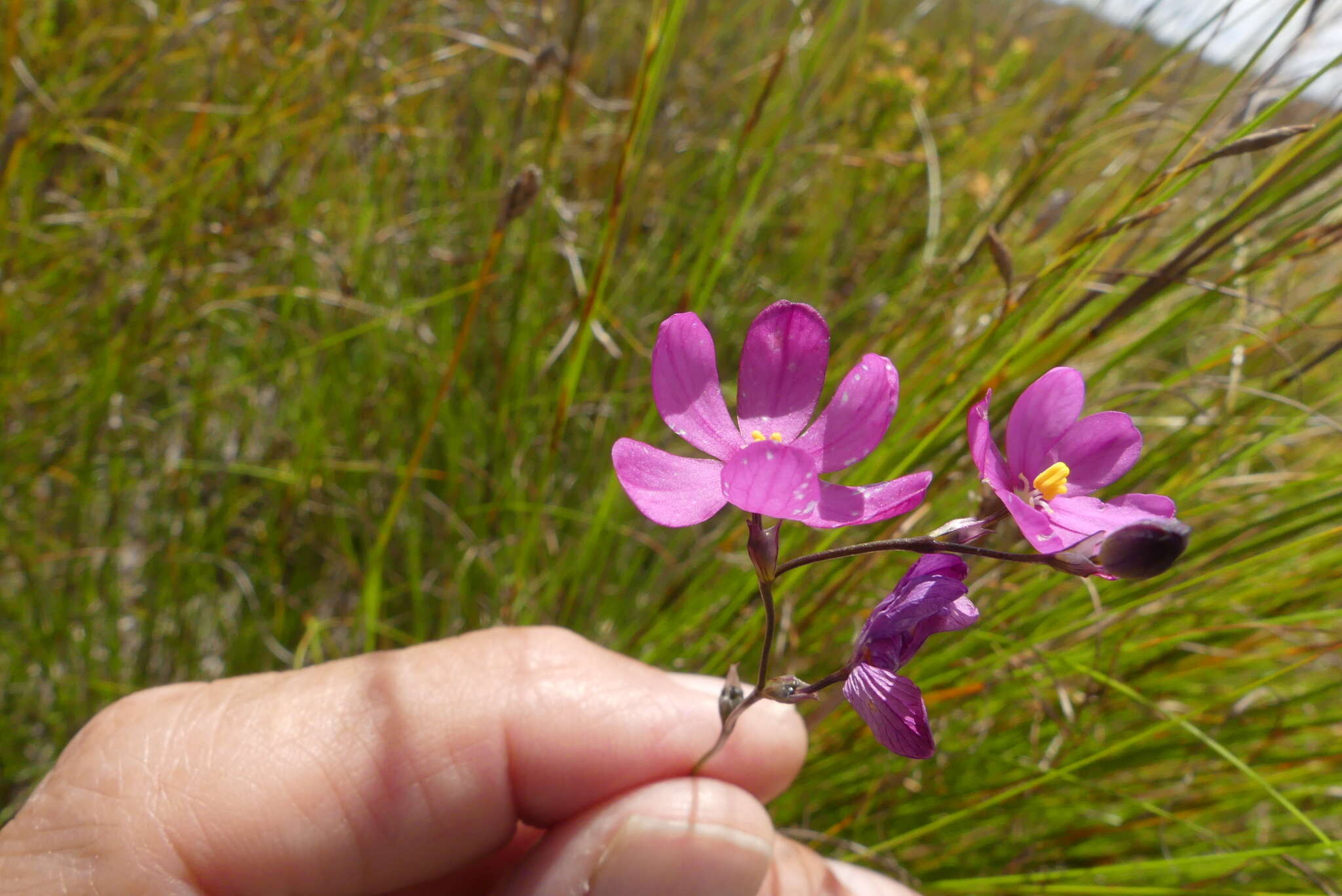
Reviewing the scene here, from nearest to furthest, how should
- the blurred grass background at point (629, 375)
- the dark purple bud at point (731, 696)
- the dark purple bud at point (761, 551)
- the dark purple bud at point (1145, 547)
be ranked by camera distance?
the dark purple bud at point (1145, 547) → the dark purple bud at point (761, 551) → the dark purple bud at point (731, 696) → the blurred grass background at point (629, 375)

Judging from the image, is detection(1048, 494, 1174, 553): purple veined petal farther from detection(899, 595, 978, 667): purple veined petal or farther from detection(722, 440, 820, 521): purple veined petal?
detection(722, 440, 820, 521): purple veined petal

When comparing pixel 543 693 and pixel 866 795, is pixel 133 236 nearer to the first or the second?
pixel 543 693

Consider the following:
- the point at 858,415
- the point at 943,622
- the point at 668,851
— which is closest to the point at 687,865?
the point at 668,851

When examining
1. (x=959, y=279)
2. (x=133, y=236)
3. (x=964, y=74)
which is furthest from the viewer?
(x=964, y=74)

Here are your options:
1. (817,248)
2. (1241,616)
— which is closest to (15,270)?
(817,248)

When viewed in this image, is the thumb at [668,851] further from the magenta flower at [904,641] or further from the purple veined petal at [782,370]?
the purple veined petal at [782,370]

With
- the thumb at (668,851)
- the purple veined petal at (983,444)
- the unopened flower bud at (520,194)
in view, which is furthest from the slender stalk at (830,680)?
the unopened flower bud at (520,194)
